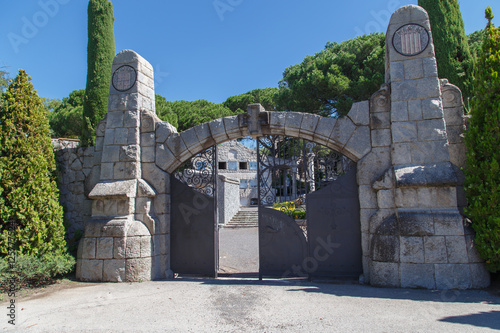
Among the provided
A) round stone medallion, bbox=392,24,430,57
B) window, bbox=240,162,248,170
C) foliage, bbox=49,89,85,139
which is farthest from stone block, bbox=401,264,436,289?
window, bbox=240,162,248,170

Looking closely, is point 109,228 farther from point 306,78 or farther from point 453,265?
point 306,78

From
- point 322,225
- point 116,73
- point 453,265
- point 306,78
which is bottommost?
point 453,265

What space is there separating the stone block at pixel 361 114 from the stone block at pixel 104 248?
422cm

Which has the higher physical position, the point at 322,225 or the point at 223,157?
the point at 223,157

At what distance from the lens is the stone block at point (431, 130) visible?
4.52m

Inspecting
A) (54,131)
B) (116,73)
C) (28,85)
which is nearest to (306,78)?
(116,73)

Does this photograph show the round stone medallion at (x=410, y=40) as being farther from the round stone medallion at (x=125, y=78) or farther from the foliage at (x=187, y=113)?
the foliage at (x=187, y=113)

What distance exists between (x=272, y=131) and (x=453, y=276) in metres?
Result: 3.23

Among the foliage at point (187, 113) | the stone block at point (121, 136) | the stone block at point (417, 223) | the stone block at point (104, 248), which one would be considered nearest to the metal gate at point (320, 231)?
the stone block at point (417, 223)

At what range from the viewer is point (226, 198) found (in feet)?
48.1

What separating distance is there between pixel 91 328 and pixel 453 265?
4.32 m

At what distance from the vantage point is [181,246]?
5492 millimetres

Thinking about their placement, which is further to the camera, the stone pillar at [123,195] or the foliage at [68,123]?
the foliage at [68,123]

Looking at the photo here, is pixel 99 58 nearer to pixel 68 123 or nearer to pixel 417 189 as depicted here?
pixel 68 123
